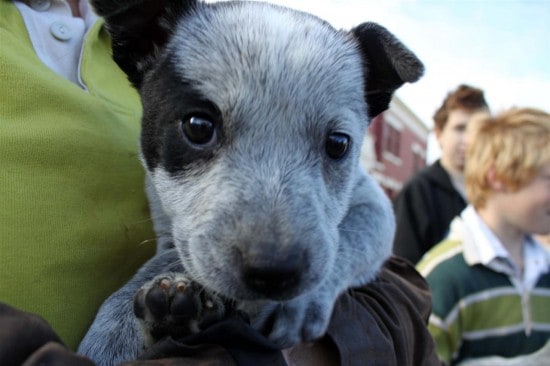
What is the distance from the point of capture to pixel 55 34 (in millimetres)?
1896

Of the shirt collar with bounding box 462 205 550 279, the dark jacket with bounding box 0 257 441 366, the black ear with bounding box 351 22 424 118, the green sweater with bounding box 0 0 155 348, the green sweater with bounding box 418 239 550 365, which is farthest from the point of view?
the shirt collar with bounding box 462 205 550 279

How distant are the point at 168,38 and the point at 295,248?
953 mm

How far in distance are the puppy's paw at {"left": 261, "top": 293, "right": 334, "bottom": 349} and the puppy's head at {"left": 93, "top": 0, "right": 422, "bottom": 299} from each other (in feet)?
0.66

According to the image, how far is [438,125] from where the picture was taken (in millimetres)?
5625

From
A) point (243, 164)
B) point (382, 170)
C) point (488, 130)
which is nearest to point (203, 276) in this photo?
point (243, 164)

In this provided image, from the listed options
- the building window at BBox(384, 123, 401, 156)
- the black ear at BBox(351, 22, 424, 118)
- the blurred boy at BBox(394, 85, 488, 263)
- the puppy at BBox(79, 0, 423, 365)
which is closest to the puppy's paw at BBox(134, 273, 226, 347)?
the puppy at BBox(79, 0, 423, 365)

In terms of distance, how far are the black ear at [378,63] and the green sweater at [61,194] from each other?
921 mm

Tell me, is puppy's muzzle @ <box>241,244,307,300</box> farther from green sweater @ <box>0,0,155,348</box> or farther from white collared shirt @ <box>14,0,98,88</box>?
white collared shirt @ <box>14,0,98,88</box>

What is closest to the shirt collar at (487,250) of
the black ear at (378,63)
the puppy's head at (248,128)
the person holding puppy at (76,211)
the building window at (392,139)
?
the person holding puppy at (76,211)

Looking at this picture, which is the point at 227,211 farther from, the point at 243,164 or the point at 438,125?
the point at 438,125

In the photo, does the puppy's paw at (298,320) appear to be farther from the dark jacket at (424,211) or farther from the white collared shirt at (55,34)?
the dark jacket at (424,211)

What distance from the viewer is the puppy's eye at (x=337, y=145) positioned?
66.4 inches

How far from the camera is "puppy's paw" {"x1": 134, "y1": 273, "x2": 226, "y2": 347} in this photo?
1.48 m

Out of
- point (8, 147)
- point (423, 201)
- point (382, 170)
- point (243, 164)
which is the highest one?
point (243, 164)
